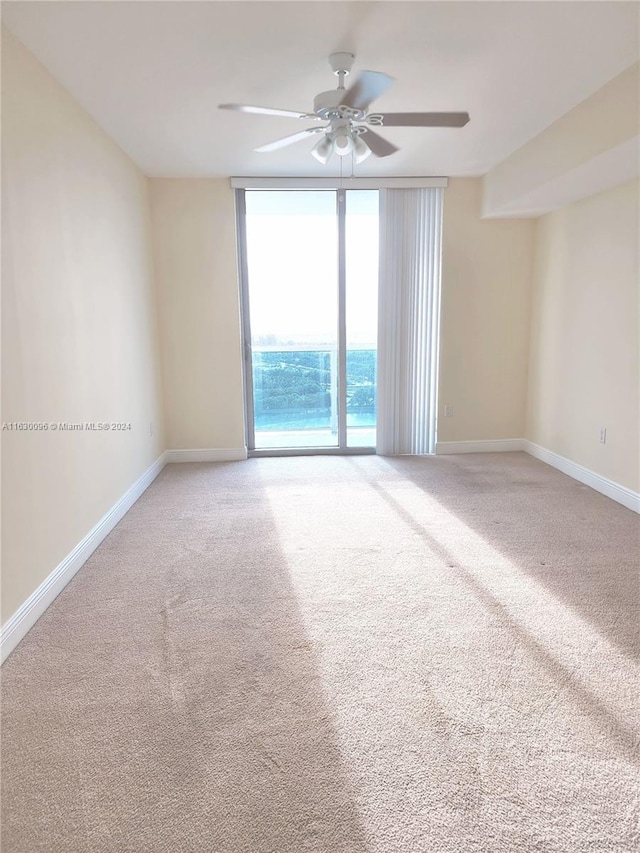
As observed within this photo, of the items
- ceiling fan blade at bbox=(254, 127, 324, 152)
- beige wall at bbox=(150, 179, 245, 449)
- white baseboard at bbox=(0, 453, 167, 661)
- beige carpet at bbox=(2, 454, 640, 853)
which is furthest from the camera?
beige wall at bbox=(150, 179, 245, 449)

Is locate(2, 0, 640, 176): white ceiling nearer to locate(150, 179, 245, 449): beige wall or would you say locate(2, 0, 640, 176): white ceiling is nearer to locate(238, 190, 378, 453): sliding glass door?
locate(150, 179, 245, 449): beige wall

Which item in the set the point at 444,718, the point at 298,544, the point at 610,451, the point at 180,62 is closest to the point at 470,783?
the point at 444,718

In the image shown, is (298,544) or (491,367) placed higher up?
A: (491,367)

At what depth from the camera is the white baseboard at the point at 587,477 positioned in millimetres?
3324

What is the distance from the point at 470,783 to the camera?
4.47 ft

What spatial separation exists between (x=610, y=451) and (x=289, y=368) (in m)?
2.82

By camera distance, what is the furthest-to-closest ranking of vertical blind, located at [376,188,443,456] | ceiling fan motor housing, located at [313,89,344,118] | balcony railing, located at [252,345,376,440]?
balcony railing, located at [252,345,376,440], vertical blind, located at [376,188,443,456], ceiling fan motor housing, located at [313,89,344,118]

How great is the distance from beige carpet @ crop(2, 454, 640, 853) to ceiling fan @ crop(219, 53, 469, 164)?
2.19 meters

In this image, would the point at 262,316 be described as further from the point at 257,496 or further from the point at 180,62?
the point at 180,62


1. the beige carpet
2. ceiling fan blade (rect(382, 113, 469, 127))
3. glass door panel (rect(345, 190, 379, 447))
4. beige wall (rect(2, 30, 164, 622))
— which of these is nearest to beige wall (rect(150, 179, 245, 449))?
beige wall (rect(2, 30, 164, 622))

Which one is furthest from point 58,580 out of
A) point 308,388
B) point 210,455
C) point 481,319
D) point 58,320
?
point 481,319

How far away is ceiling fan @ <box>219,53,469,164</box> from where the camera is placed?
2.11 metres

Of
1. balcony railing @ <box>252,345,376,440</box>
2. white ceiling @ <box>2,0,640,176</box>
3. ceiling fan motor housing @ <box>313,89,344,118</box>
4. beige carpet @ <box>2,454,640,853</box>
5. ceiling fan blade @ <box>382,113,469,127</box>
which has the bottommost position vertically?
beige carpet @ <box>2,454,640,853</box>

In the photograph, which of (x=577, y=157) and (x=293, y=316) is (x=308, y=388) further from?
(x=577, y=157)
